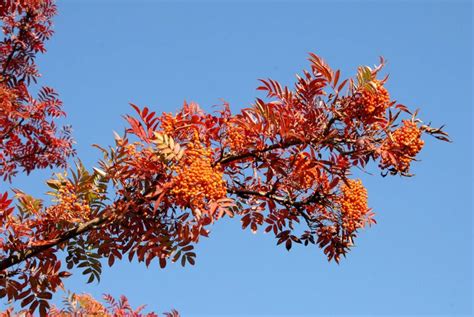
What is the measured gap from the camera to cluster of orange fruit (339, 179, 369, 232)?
10.7ft

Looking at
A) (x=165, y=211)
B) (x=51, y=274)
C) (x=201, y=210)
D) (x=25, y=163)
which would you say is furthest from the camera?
(x=25, y=163)

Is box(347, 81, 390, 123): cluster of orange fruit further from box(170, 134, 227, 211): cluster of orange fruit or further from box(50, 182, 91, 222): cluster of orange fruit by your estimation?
box(50, 182, 91, 222): cluster of orange fruit

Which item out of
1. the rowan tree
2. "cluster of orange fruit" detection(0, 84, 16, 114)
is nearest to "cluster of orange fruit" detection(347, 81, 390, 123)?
the rowan tree

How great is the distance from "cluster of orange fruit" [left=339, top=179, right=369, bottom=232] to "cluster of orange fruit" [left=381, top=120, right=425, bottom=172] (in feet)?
0.73

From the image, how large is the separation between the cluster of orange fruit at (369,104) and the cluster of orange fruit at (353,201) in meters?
0.35

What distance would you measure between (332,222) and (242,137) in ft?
2.30

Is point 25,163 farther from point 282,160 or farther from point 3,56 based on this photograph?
point 282,160

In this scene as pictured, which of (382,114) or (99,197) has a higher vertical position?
(382,114)

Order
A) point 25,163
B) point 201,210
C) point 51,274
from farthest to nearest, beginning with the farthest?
point 25,163 → point 51,274 → point 201,210

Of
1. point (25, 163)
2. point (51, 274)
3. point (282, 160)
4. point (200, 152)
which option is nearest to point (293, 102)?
point (282, 160)

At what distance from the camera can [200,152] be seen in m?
2.88

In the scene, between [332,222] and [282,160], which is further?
[332,222]

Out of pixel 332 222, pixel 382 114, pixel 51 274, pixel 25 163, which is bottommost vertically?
pixel 51 274

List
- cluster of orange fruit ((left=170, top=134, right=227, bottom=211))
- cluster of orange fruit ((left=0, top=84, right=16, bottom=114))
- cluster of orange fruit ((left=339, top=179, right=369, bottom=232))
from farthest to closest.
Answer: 1. cluster of orange fruit ((left=0, top=84, right=16, bottom=114))
2. cluster of orange fruit ((left=339, top=179, right=369, bottom=232))
3. cluster of orange fruit ((left=170, top=134, right=227, bottom=211))
